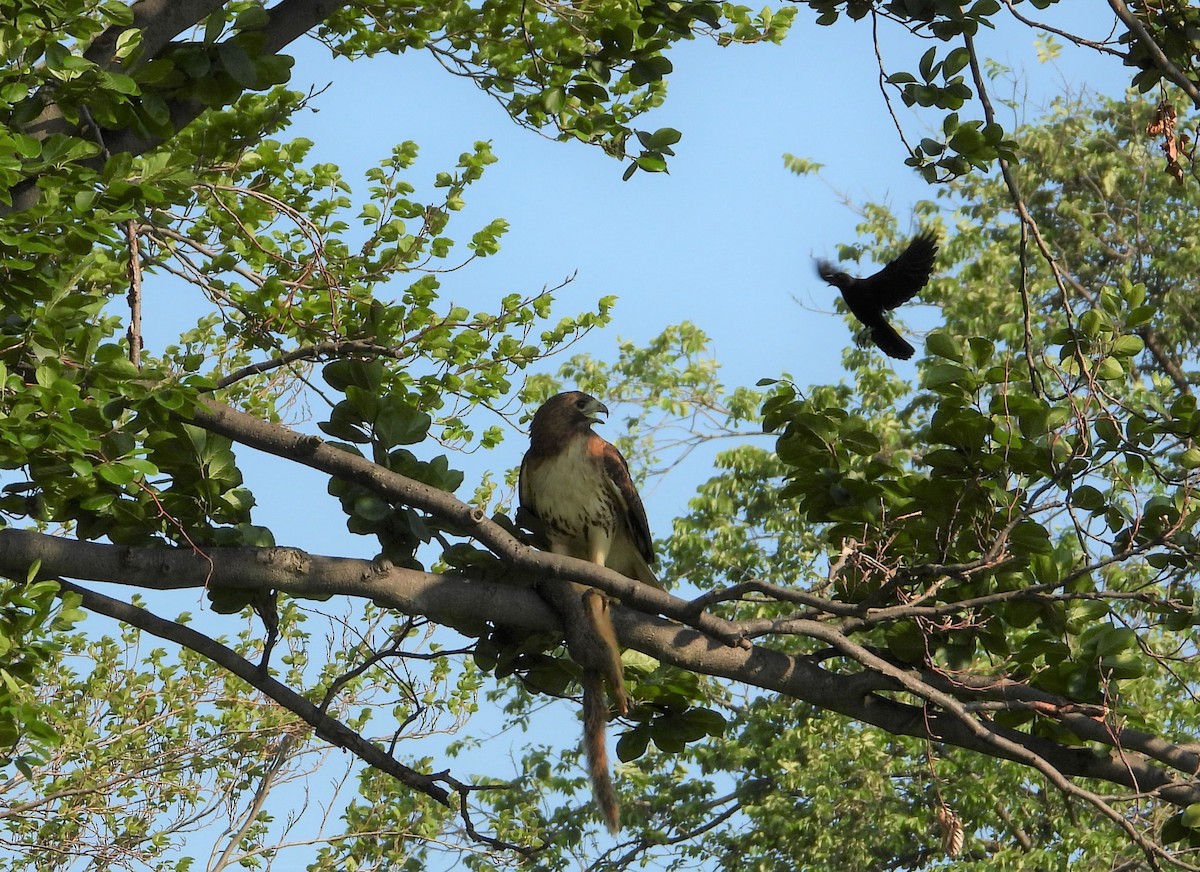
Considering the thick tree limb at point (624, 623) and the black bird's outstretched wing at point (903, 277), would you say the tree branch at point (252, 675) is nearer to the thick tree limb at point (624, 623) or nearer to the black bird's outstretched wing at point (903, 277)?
the thick tree limb at point (624, 623)

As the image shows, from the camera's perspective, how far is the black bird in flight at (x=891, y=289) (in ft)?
13.9

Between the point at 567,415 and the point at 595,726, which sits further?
the point at 567,415

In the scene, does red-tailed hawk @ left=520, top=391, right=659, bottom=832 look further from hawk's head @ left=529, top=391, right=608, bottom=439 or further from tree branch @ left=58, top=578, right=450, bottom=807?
tree branch @ left=58, top=578, right=450, bottom=807

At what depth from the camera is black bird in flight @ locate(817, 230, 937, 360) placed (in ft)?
13.9

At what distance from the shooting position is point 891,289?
4258mm

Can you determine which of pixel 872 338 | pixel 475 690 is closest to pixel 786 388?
pixel 872 338

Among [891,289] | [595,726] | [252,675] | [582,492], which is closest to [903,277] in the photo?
[891,289]

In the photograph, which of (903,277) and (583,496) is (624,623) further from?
(903,277)

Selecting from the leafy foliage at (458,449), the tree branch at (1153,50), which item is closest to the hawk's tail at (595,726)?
the leafy foliage at (458,449)

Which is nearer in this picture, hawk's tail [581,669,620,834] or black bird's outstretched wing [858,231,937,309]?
hawk's tail [581,669,620,834]

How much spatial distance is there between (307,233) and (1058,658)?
8.86 ft

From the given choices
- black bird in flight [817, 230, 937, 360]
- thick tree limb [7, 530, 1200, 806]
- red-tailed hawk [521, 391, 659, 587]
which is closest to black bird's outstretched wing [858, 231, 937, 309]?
black bird in flight [817, 230, 937, 360]

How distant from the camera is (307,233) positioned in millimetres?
4340

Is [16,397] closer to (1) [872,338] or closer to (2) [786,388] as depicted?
(2) [786,388]
